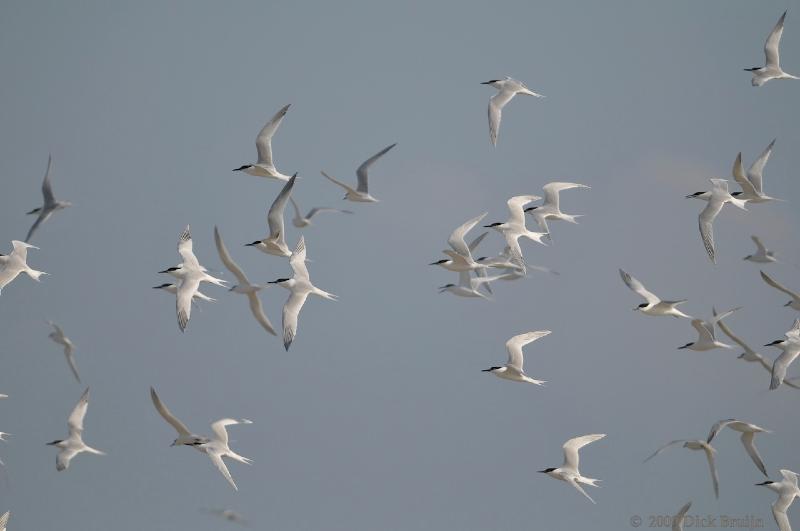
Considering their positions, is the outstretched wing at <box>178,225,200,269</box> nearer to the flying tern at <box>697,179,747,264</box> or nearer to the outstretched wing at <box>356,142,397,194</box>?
the outstretched wing at <box>356,142,397,194</box>

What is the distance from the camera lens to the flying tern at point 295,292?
20641 millimetres

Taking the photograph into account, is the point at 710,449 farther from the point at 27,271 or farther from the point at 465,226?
the point at 27,271

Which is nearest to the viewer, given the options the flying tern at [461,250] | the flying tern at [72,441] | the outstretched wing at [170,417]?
the outstretched wing at [170,417]

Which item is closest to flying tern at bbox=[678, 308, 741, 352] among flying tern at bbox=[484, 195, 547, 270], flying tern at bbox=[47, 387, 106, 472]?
flying tern at bbox=[484, 195, 547, 270]

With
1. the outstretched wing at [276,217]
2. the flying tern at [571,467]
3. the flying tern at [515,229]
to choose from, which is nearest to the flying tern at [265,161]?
the outstretched wing at [276,217]

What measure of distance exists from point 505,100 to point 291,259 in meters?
4.67

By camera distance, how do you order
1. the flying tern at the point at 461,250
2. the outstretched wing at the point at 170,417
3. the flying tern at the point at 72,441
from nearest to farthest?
1. the outstretched wing at the point at 170,417
2. the flying tern at the point at 461,250
3. the flying tern at the point at 72,441

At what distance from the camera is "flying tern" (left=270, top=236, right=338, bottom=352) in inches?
813

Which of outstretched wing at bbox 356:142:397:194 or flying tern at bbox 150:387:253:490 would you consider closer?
flying tern at bbox 150:387:253:490

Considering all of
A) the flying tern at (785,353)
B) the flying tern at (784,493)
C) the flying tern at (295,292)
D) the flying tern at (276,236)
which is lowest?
the flying tern at (784,493)

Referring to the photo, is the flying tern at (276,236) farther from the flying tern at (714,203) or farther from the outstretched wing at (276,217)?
the flying tern at (714,203)

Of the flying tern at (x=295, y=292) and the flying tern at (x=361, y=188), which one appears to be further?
the flying tern at (x=361, y=188)

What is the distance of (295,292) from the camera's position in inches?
830

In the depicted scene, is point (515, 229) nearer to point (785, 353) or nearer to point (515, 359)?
point (515, 359)
